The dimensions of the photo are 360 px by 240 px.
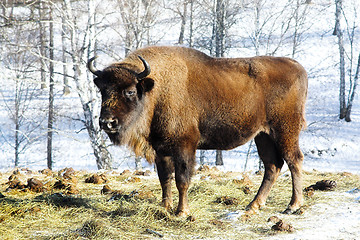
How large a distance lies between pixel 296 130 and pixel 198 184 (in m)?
2.20

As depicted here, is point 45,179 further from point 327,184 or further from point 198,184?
point 327,184

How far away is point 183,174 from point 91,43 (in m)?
6.90

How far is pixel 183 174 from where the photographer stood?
5.18 metres

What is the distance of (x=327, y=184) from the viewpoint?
674 centimetres

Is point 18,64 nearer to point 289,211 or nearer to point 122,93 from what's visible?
point 122,93

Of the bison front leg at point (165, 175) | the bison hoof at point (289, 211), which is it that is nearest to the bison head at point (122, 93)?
the bison front leg at point (165, 175)

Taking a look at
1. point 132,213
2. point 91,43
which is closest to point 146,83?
point 132,213

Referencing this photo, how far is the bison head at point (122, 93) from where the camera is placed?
15.7 feet

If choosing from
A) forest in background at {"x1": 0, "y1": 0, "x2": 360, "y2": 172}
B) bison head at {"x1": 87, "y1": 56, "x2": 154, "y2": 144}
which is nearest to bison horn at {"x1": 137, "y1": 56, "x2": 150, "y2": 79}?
bison head at {"x1": 87, "y1": 56, "x2": 154, "y2": 144}

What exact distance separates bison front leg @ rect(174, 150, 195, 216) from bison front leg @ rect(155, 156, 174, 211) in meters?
0.37

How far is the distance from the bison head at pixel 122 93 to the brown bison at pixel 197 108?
13 millimetres

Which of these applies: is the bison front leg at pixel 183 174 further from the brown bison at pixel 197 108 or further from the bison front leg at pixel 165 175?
the bison front leg at pixel 165 175

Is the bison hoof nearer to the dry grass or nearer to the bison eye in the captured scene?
the dry grass

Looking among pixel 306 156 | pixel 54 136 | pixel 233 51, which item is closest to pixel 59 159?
pixel 54 136
